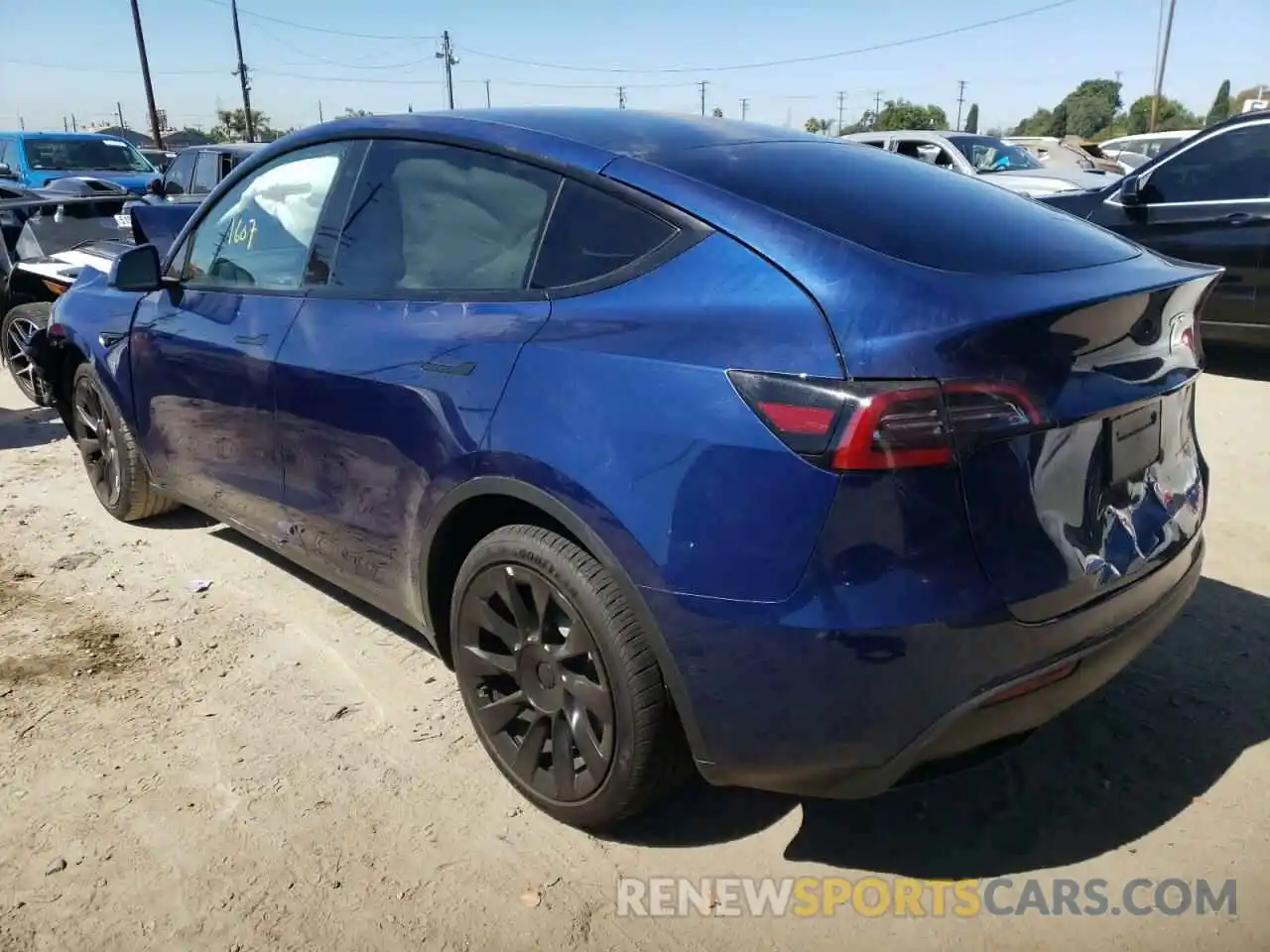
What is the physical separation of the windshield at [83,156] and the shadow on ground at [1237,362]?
15372 mm

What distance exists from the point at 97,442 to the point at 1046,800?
14.1 ft

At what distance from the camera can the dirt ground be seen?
218cm

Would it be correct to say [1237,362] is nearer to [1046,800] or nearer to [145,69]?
[1046,800]

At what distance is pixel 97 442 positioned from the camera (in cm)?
465

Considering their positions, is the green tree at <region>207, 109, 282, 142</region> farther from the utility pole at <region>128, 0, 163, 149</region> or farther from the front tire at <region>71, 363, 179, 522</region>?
the front tire at <region>71, 363, 179, 522</region>

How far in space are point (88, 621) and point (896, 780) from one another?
307cm

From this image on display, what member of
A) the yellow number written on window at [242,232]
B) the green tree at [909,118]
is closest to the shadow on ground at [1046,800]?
the yellow number written on window at [242,232]

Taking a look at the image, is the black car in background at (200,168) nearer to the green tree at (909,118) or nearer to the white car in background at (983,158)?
the white car in background at (983,158)

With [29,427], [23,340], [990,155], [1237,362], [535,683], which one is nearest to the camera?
[535,683]

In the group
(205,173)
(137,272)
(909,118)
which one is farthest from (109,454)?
(909,118)

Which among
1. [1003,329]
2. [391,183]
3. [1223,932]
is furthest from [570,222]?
[1223,932]

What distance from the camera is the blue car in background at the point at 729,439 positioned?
1.85 metres

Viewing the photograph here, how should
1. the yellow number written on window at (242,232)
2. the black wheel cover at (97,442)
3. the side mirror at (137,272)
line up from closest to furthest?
the yellow number written on window at (242,232) < the side mirror at (137,272) < the black wheel cover at (97,442)

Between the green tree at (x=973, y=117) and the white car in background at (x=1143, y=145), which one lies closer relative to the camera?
the white car in background at (x=1143, y=145)
